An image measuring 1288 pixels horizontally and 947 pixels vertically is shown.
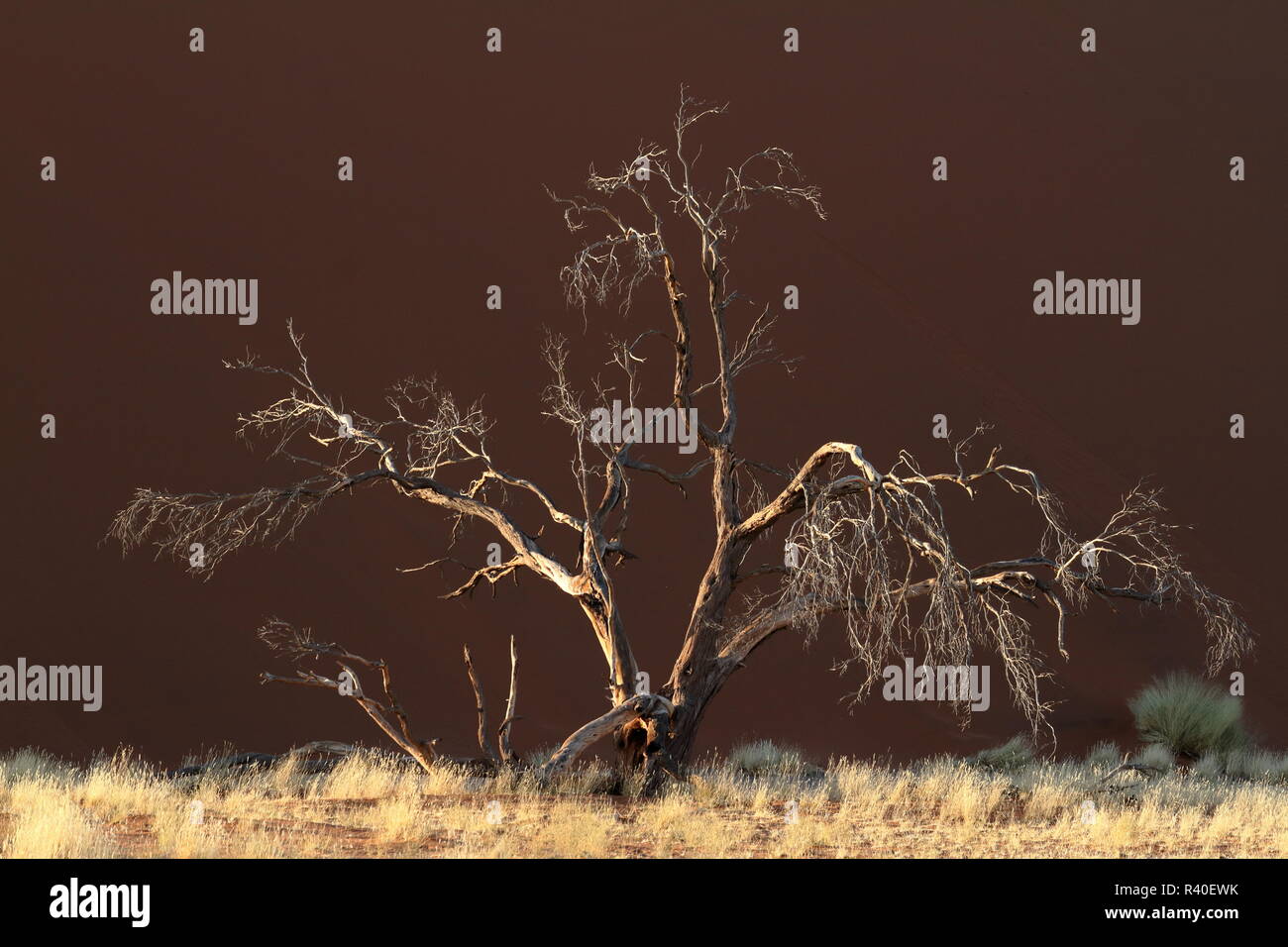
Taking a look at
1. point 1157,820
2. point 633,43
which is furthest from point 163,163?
point 1157,820

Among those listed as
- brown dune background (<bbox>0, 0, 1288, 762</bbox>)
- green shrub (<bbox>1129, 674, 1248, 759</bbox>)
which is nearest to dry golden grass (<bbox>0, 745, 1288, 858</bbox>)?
green shrub (<bbox>1129, 674, 1248, 759</bbox>)

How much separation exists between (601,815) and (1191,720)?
428 inches

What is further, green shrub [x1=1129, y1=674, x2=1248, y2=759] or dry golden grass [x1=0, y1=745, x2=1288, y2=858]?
Result: green shrub [x1=1129, y1=674, x2=1248, y2=759]

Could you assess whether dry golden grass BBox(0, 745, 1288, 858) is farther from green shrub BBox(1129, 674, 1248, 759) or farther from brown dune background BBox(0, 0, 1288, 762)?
brown dune background BBox(0, 0, 1288, 762)

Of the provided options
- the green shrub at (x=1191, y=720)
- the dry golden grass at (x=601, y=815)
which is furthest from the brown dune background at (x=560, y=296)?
the dry golden grass at (x=601, y=815)

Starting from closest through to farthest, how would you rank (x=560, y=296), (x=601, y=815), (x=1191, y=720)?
(x=601, y=815), (x=1191, y=720), (x=560, y=296)

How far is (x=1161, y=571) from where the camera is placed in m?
12.4

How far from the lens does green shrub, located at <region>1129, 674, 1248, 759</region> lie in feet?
60.3

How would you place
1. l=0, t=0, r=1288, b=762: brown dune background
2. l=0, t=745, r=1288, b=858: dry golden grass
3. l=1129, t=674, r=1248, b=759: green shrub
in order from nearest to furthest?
l=0, t=745, r=1288, b=858: dry golden grass → l=1129, t=674, r=1248, b=759: green shrub → l=0, t=0, r=1288, b=762: brown dune background

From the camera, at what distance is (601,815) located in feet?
35.8

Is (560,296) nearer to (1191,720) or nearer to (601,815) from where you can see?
(1191,720)

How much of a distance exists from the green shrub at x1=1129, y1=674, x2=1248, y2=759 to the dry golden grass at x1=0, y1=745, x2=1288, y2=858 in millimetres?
4072

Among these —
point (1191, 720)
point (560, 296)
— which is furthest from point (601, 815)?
point (560, 296)

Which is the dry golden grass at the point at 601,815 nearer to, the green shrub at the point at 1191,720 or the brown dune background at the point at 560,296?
the green shrub at the point at 1191,720
